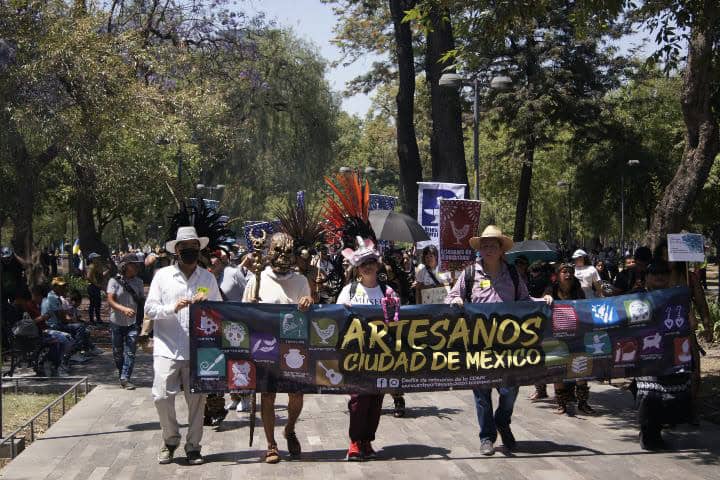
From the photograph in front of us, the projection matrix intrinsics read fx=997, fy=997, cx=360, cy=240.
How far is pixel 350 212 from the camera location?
10.4 m

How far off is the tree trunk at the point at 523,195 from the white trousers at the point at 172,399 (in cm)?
2853

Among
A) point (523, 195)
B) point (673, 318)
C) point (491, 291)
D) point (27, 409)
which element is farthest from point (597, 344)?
point (523, 195)

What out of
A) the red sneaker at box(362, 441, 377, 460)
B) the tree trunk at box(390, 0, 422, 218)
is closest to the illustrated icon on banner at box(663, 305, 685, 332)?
the red sneaker at box(362, 441, 377, 460)

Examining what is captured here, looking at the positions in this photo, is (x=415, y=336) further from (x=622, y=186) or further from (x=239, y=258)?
(x=622, y=186)

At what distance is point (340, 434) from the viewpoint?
31.7ft

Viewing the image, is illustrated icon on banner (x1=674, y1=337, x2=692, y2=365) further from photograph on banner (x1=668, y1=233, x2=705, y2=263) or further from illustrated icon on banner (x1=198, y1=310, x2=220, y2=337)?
illustrated icon on banner (x1=198, y1=310, x2=220, y2=337)

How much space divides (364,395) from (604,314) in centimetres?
224

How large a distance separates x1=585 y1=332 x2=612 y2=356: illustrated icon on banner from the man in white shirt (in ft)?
10.8

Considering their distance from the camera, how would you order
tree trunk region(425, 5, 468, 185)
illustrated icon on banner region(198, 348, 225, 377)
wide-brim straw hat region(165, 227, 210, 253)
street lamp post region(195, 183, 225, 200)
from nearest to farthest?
illustrated icon on banner region(198, 348, 225, 377) → wide-brim straw hat region(165, 227, 210, 253) → tree trunk region(425, 5, 468, 185) → street lamp post region(195, 183, 225, 200)

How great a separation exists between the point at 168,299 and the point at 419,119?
3320 cm

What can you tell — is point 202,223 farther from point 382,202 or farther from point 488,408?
point 382,202

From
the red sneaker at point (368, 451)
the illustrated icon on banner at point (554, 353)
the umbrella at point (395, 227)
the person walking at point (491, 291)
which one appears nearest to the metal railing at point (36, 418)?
the red sneaker at point (368, 451)

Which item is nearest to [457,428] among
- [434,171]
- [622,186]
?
[434,171]

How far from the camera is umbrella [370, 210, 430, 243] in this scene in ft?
47.1
